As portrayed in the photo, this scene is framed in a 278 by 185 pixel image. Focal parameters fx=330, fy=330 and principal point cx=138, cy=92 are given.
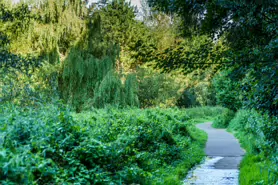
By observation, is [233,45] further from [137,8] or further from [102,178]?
[137,8]

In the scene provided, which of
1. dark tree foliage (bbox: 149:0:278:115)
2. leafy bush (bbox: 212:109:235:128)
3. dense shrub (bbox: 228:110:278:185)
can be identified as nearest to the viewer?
dark tree foliage (bbox: 149:0:278:115)

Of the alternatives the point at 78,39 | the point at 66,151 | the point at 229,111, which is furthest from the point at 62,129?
the point at 229,111

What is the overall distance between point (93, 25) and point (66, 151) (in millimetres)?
12529

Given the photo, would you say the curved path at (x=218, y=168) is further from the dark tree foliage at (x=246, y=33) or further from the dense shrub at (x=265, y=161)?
the dark tree foliage at (x=246, y=33)

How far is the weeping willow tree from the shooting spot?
15898 mm

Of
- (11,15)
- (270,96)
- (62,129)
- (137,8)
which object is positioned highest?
(137,8)

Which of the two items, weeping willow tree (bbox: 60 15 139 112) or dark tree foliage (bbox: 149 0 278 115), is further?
weeping willow tree (bbox: 60 15 139 112)

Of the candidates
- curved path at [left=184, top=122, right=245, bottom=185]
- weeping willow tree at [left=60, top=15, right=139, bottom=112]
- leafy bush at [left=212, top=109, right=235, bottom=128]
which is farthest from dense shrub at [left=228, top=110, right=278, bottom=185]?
leafy bush at [left=212, top=109, right=235, bottom=128]

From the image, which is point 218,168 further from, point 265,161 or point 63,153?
point 63,153

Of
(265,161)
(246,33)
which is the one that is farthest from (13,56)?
(265,161)

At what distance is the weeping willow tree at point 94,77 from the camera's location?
15898 mm

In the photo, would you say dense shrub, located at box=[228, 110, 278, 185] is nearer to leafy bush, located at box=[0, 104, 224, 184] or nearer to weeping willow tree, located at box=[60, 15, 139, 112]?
leafy bush, located at box=[0, 104, 224, 184]

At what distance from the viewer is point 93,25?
1706cm

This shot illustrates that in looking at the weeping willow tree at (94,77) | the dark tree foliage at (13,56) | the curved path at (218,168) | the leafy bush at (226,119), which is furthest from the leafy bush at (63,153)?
the leafy bush at (226,119)
